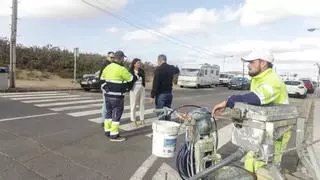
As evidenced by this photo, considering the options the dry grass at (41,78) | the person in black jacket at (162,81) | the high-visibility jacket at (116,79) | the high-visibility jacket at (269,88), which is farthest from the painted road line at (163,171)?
the dry grass at (41,78)

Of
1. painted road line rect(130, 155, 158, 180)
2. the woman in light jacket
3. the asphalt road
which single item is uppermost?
the woman in light jacket

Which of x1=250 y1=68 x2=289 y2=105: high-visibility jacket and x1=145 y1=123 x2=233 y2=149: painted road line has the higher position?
x1=250 y1=68 x2=289 y2=105: high-visibility jacket

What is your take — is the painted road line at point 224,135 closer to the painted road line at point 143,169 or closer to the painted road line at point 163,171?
the painted road line at point 143,169

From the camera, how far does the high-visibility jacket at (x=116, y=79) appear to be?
337 inches

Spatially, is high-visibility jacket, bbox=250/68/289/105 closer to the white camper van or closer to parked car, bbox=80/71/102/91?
parked car, bbox=80/71/102/91

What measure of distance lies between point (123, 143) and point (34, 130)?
92.5 inches

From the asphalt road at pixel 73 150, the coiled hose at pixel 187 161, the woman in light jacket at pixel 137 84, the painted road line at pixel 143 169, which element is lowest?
the painted road line at pixel 143 169

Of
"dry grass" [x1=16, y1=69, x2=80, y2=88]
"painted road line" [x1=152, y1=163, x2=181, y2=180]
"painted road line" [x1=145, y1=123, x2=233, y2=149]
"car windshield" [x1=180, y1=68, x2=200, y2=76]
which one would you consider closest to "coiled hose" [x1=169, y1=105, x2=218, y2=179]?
"painted road line" [x1=152, y1=163, x2=181, y2=180]

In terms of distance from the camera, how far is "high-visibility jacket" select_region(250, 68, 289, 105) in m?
3.95

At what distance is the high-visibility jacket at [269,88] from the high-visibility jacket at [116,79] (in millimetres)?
4672

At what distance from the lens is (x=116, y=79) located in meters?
8.55

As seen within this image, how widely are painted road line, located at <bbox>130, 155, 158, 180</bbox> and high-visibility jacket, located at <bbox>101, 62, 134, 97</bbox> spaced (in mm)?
1820

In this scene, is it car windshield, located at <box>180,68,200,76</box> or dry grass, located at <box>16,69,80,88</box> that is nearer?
dry grass, located at <box>16,69,80,88</box>

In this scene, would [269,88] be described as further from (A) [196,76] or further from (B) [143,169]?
(A) [196,76]
